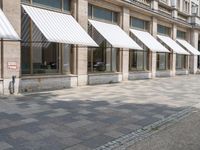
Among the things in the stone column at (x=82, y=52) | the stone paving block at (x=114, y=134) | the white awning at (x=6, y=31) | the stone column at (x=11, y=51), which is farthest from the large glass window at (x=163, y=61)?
the stone paving block at (x=114, y=134)

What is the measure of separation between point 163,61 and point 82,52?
1346cm

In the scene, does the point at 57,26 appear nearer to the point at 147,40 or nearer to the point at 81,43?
the point at 81,43

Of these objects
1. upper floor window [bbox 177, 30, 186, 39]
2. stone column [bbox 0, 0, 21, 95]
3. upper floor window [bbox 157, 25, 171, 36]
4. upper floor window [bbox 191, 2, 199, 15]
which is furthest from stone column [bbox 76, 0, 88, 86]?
upper floor window [bbox 191, 2, 199, 15]

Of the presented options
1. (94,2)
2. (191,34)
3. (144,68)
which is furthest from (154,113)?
(191,34)

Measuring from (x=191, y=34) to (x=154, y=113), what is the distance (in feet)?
88.3

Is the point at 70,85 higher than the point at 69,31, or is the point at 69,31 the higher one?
the point at 69,31

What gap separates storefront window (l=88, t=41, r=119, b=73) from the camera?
18.8 meters

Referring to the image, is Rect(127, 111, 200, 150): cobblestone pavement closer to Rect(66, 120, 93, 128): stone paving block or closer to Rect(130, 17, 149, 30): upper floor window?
Rect(66, 120, 93, 128): stone paving block

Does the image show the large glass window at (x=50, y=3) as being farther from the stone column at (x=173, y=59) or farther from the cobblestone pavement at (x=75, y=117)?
the stone column at (x=173, y=59)

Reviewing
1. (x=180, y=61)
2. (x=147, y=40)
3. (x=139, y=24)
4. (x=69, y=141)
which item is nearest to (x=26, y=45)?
(x=69, y=141)

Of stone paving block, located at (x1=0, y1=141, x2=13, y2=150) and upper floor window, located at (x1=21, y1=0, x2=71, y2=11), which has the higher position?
upper floor window, located at (x1=21, y1=0, x2=71, y2=11)

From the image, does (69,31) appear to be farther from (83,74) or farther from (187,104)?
(187,104)

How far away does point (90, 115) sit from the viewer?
9500 mm

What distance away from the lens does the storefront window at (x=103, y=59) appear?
1877cm
